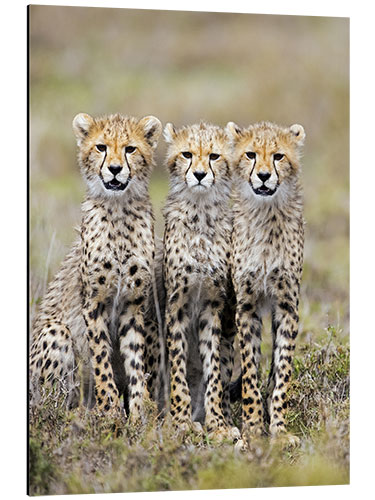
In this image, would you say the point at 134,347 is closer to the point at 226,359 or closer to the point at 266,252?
the point at 226,359

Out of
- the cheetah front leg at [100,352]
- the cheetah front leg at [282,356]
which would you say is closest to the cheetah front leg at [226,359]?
the cheetah front leg at [282,356]

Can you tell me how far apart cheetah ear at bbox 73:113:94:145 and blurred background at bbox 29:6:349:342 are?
0.34 meters

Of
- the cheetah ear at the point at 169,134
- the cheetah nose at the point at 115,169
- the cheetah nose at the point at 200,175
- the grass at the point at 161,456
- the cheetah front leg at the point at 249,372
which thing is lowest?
the grass at the point at 161,456

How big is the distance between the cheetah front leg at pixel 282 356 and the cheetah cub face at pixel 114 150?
2.81 feet

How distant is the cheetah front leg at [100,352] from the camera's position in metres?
5.09

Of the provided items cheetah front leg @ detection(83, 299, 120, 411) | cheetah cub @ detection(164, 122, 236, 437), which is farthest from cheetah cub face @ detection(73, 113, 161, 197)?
cheetah front leg @ detection(83, 299, 120, 411)

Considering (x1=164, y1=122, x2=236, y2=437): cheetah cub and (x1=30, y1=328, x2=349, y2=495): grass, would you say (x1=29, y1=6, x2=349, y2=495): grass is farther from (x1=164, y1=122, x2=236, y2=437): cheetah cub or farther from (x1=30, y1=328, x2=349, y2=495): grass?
(x1=164, y1=122, x2=236, y2=437): cheetah cub

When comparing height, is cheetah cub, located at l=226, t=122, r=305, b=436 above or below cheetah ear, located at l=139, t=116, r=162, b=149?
below

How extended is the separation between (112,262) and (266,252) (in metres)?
0.68

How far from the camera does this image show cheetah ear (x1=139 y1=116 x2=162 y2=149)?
514 cm

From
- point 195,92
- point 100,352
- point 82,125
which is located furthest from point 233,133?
point 195,92

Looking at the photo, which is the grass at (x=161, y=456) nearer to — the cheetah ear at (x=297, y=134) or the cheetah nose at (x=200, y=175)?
the cheetah nose at (x=200, y=175)

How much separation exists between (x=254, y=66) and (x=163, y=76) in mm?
616
